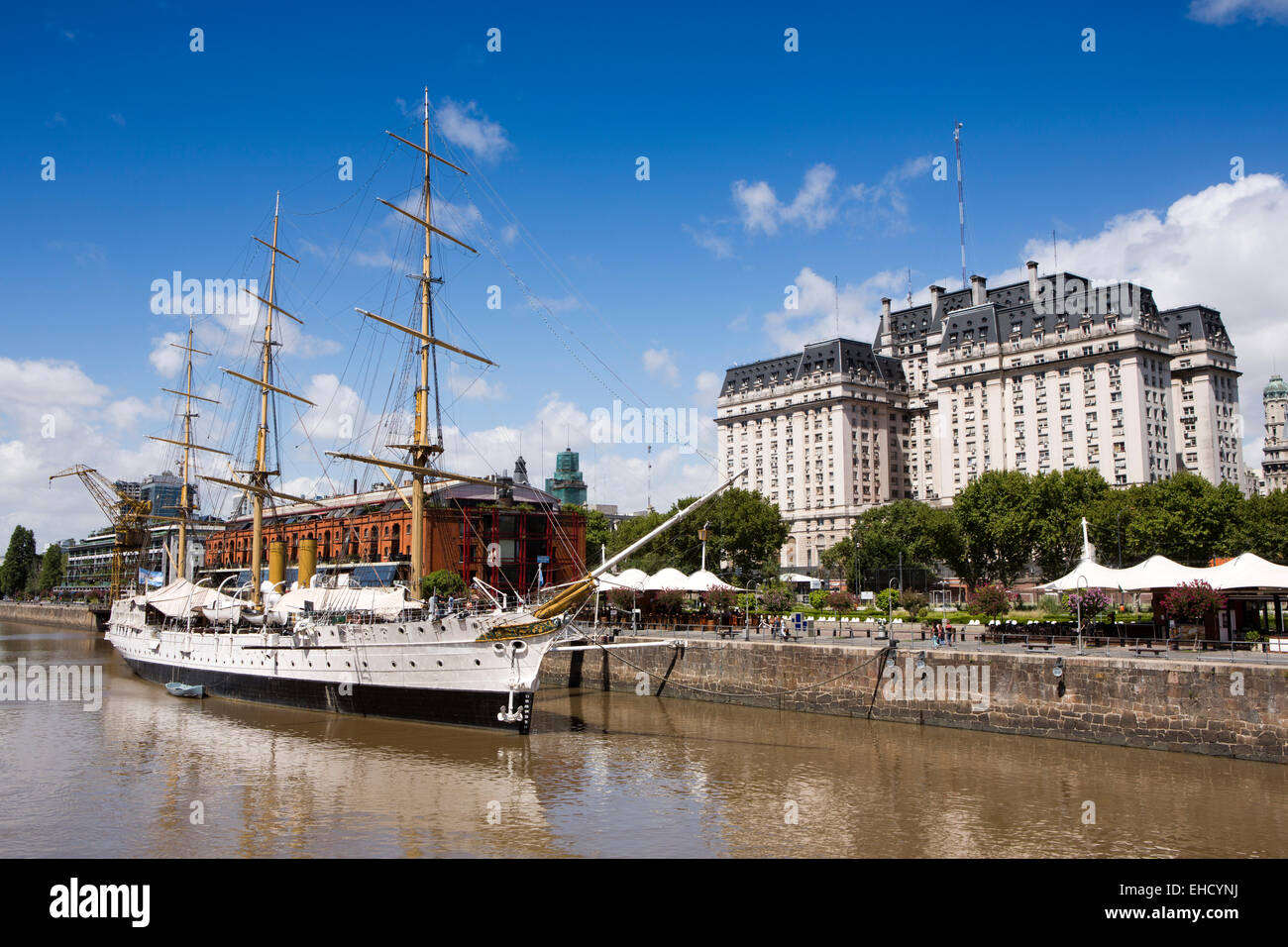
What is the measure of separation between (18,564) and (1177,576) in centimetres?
21728

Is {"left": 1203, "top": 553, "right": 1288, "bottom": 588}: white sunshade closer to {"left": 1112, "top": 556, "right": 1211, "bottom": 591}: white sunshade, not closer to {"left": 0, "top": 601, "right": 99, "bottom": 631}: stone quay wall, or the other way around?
{"left": 1112, "top": 556, "right": 1211, "bottom": 591}: white sunshade

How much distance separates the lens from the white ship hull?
37.0 meters

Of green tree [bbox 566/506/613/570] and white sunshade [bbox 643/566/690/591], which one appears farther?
green tree [bbox 566/506/613/570]

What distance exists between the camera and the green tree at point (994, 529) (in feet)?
289

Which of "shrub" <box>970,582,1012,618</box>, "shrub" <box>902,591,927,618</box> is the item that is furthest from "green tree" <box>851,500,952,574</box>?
"shrub" <box>970,582,1012,618</box>

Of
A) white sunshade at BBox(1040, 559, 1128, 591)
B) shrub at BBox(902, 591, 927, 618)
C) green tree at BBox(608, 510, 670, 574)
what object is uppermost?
green tree at BBox(608, 510, 670, 574)

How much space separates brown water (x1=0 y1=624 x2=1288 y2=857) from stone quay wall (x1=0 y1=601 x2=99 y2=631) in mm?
100379

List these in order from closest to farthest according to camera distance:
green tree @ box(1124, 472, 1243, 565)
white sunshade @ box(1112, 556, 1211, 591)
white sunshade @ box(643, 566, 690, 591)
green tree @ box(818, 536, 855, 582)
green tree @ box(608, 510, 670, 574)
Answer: white sunshade @ box(1112, 556, 1211, 591) → white sunshade @ box(643, 566, 690, 591) → green tree @ box(1124, 472, 1243, 565) → green tree @ box(608, 510, 670, 574) → green tree @ box(818, 536, 855, 582)

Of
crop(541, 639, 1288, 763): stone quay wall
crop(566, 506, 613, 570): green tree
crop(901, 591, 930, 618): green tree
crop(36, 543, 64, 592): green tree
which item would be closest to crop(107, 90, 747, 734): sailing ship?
crop(541, 639, 1288, 763): stone quay wall

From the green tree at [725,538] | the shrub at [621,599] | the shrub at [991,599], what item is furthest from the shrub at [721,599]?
the green tree at [725,538]

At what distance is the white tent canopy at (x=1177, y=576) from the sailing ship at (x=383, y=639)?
18.2 m

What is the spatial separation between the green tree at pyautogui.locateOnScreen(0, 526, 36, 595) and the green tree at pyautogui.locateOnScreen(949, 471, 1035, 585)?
186297mm

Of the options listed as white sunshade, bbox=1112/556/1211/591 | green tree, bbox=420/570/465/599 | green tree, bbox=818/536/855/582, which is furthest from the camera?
green tree, bbox=818/536/855/582

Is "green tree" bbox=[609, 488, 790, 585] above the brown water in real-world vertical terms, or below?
above
